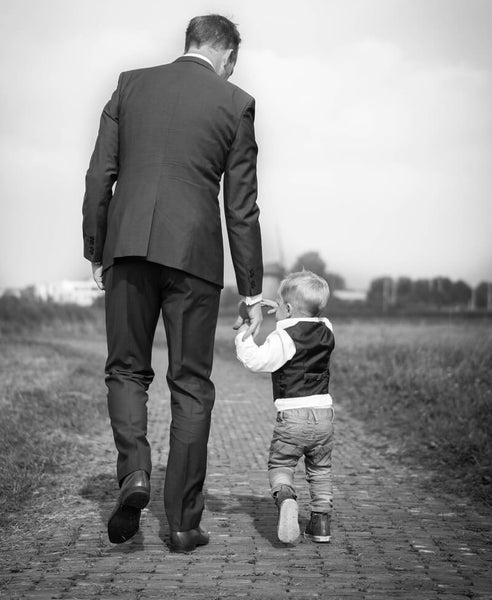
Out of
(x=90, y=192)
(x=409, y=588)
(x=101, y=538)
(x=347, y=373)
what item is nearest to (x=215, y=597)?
(x=409, y=588)

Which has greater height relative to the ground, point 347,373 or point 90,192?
point 90,192

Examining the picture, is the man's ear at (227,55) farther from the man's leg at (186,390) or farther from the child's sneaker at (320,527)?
the child's sneaker at (320,527)

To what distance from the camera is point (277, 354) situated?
4.36m

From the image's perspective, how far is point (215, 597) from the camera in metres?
3.35

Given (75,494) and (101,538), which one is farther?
(75,494)

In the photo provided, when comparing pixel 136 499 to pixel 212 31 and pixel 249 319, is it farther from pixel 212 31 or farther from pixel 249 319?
pixel 212 31

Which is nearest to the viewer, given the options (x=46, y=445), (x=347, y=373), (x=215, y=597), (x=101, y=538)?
(x=215, y=597)

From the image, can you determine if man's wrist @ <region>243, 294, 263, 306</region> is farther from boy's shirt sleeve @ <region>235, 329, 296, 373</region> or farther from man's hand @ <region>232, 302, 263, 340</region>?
boy's shirt sleeve @ <region>235, 329, 296, 373</region>

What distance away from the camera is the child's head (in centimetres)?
447

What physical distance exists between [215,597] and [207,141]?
2038 millimetres

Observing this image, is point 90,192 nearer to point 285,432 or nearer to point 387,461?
point 285,432

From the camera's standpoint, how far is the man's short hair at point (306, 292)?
4.47 m

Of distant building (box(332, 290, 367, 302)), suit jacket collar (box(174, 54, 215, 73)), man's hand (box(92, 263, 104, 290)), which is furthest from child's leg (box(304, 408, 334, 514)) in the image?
distant building (box(332, 290, 367, 302))

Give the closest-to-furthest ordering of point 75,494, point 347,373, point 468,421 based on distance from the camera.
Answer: point 75,494
point 468,421
point 347,373
